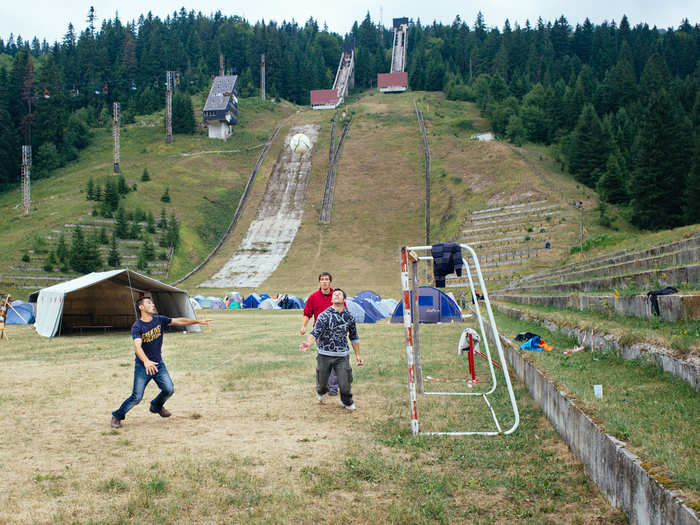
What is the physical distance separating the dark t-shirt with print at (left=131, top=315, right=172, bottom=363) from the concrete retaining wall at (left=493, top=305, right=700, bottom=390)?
6444 mm

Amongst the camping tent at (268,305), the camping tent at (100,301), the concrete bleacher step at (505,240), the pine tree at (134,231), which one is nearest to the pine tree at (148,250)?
the pine tree at (134,231)

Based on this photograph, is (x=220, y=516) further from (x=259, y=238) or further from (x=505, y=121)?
(x=505, y=121)

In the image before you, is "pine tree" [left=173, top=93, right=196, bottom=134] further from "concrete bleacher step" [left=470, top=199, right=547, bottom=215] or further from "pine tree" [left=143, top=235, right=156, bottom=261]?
"concrete bleacher step" [left=470, top=199, right=547, bottom=215]

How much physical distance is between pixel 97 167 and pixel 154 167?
7950 millimetres

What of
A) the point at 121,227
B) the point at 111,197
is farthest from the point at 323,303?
the point at 111,197

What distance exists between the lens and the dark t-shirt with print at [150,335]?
27.7ft

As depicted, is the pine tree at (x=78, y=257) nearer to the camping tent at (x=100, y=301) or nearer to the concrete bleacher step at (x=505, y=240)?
the camping tent at (x=100, y=301)

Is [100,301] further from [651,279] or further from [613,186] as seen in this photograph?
[613,186]

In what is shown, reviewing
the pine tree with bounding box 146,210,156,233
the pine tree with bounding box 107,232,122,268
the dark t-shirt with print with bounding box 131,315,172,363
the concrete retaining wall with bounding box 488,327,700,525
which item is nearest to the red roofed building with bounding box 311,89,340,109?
the pine tree with bounding box 146,210,156,233

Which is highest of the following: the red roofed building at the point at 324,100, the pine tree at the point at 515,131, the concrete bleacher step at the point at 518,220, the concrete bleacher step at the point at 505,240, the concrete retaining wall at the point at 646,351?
the red roofed building at the point at 324,100

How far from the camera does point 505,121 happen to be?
85688 millimetres

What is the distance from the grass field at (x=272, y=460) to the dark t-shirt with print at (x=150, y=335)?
1.00 meters

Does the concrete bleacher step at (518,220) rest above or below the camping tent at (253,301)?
above

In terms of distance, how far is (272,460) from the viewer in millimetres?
6363
